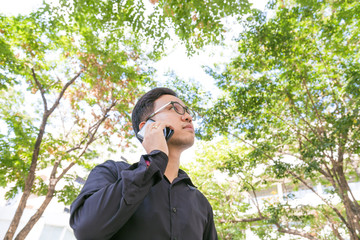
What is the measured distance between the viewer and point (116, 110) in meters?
8.84

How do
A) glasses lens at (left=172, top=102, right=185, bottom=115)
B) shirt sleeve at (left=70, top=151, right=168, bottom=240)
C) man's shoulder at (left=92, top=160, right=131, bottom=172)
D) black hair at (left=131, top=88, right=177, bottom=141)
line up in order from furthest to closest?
black hair at (left=131, top=88, right=177, bottom=141), glasses lens at (left=172, top=102, right=185, bottom=115), man's shoulder at (left=92, top=160, right=131, bottom=172), shirt sleeve at (left=70, top=151, right=168, bottom=240)

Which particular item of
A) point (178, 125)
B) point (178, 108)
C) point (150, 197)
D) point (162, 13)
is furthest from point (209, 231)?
point (162, 13)

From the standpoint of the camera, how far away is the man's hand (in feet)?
3.75

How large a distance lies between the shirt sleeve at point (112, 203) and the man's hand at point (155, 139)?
81 mm

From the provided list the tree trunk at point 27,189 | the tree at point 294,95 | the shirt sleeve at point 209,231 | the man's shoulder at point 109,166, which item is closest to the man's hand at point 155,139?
the man's shoulder at point 109,166

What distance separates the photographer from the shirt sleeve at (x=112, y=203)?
884mm

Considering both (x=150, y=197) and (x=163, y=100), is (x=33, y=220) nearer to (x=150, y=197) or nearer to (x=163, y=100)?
(x=163, y=100)

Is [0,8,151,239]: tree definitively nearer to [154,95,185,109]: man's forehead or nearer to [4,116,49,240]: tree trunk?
[4,116,49,240]: tree trunk

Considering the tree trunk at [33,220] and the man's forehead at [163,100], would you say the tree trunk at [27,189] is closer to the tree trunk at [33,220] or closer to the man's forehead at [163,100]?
the tree trunk at [33,220]

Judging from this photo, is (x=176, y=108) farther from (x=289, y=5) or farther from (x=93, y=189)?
(x=289, y=5)

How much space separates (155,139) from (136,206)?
1.16ft

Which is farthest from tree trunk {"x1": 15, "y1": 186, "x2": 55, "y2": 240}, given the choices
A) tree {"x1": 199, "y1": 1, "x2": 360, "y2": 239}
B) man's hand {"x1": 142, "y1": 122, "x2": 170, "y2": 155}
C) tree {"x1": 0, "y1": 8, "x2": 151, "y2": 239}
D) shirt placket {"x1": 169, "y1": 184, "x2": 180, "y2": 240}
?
man's hand {"x1": 142, "y1": 122, "x2": 170, "y2": 155}

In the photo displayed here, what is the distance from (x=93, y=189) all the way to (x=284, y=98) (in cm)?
703

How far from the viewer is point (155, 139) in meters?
1.18
